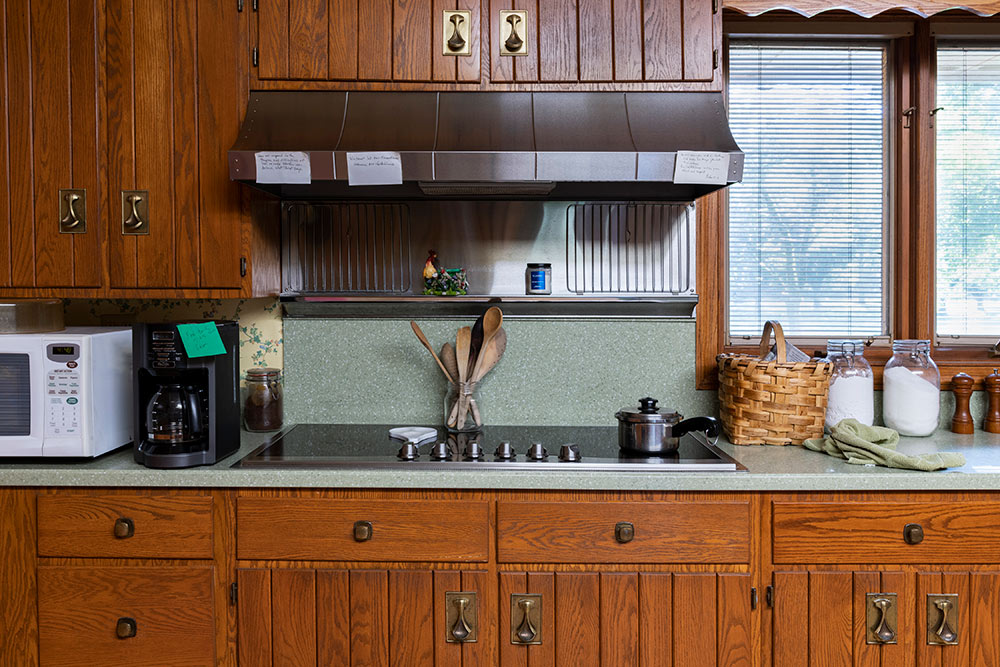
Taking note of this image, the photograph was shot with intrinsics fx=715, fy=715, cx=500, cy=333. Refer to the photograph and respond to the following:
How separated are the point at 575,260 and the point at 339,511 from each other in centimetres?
114

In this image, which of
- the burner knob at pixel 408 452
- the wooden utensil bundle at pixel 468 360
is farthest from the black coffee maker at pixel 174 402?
the wooden utensil bundle at pixel 468 360

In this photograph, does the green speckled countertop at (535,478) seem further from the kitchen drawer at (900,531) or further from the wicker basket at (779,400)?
the wicker basket at (779,400)

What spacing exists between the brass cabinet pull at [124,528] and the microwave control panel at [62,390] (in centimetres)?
26

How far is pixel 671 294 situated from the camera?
2.40m

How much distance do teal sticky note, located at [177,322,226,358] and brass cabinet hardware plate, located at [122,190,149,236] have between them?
1.39ft

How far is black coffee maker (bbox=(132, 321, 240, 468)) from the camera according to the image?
1866 mm

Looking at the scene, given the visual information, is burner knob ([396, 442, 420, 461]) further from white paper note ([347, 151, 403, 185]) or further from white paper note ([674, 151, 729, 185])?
white paper note ([674, 151, 729, 185])

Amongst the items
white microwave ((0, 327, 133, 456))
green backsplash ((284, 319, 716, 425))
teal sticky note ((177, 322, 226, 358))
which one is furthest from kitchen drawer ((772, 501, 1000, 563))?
white microwave ((0, 327, 133, 456))

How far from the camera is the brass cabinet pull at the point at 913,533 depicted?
1761 millimetres

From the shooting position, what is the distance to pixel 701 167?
6.31ft

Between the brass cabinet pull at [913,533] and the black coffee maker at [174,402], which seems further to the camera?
the black coffee maker at [174,402]

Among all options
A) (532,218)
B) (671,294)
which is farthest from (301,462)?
(671,294)

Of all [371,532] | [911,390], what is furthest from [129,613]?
[911,390]

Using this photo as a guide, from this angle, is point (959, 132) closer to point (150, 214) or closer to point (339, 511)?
point (339, 511)
